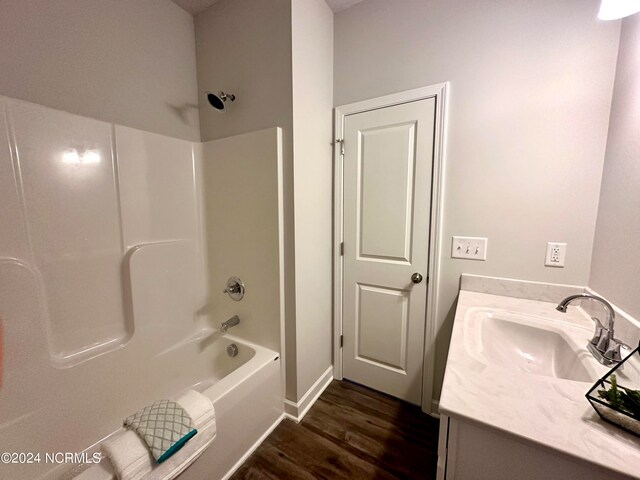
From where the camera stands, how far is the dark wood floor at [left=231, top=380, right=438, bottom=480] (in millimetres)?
1210

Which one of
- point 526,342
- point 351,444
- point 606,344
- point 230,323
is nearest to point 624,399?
point 606,344

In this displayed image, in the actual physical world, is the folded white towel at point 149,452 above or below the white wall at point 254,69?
below

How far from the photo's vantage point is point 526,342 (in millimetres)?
1060

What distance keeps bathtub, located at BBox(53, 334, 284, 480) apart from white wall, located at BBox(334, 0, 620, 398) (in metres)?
1.09

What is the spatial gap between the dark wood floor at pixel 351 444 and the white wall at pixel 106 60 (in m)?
2.07

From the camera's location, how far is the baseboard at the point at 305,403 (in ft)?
4.99

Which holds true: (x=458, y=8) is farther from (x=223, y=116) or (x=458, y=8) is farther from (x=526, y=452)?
(x=526, y=452)

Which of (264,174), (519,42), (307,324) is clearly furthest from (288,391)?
(519,42)

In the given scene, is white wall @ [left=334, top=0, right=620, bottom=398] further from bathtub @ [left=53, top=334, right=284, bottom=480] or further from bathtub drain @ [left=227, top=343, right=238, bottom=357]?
bathtub drain @ [left=227, top=343, right=238, bottom=357]

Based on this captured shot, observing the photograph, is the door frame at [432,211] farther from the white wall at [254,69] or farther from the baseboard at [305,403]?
the white wall at [254,69]

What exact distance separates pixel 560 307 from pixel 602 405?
16.5 inches

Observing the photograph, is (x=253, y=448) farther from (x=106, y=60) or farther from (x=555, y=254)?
(x=106, y=60)

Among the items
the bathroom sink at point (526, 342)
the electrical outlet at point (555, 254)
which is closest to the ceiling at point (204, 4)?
the electrical outlet at point (555, 254)

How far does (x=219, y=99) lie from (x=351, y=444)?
216 cm
